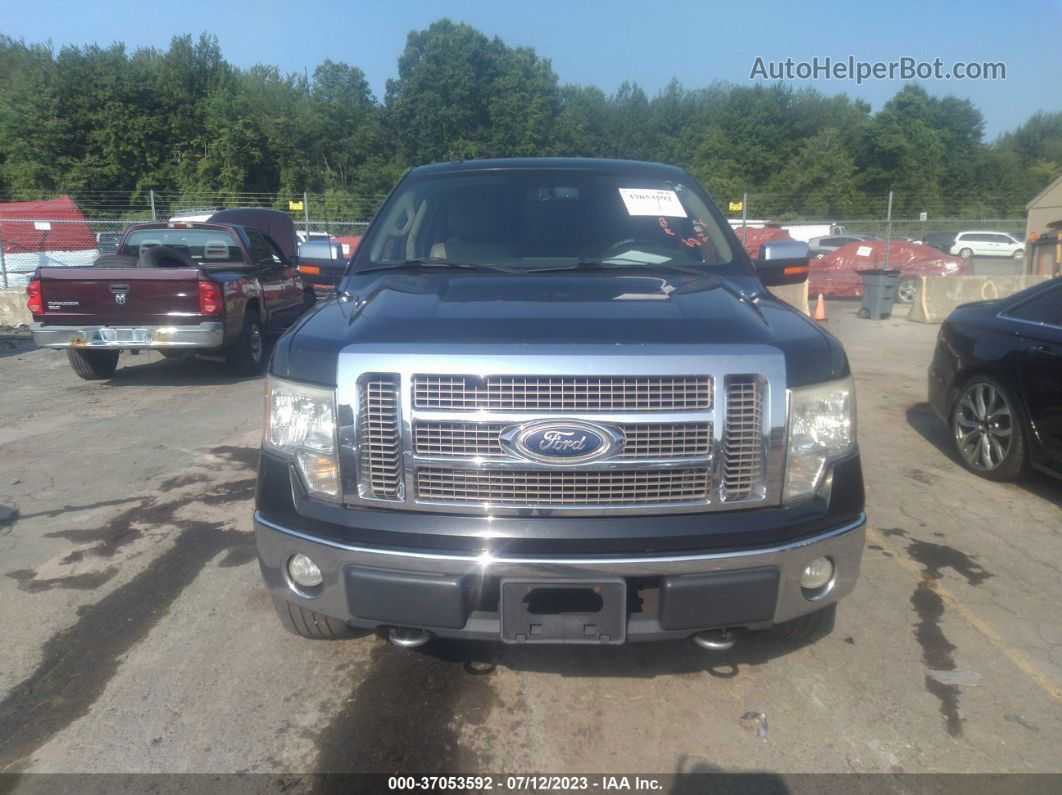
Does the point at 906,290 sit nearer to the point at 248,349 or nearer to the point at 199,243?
the point at 248,349

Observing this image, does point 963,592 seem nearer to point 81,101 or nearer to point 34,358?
point 34,358

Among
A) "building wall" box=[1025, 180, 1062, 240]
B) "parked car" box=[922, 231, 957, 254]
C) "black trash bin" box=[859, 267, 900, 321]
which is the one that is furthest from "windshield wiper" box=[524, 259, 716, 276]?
"parked car" box=[922, 231, 957, 254]

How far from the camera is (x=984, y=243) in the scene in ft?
114

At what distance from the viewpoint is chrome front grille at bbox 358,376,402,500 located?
251 cm

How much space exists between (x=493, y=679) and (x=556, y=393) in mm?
1270

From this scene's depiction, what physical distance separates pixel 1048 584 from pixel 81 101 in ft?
160

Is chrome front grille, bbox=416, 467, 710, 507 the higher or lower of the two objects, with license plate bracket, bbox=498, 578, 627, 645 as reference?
higher

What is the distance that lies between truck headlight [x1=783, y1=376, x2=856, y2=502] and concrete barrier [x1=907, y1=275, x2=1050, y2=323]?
45.3ft

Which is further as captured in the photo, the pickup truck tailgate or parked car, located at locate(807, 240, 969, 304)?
parked car, located at locate(807, 240, 969, 304)

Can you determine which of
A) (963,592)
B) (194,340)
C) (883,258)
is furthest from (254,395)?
(883,258)

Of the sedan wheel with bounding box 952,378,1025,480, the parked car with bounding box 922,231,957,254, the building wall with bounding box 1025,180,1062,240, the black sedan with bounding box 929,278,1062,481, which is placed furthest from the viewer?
the parked car with bounding box 922,231,957,254

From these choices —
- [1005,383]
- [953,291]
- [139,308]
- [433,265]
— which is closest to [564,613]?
[433,265]

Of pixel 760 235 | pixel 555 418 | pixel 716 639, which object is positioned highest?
pixel 760 235

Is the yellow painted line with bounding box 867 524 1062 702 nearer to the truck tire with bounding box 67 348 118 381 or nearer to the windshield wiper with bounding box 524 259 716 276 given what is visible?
the windshield wiper with bounding box 524 259 716 276
